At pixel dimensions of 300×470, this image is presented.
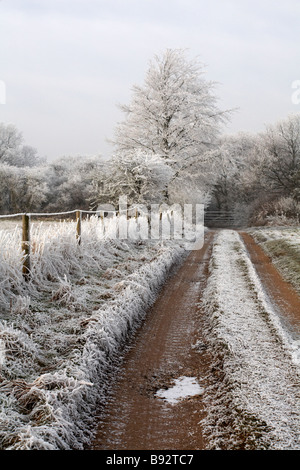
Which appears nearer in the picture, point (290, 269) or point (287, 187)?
point (290, 269)

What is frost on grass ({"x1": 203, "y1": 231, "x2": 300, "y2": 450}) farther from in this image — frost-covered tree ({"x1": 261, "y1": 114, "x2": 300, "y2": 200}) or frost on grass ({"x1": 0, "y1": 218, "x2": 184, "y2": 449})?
frost-covered tree ({"x1": 261, "y1": 114, "x2": 300, "y2": 200})

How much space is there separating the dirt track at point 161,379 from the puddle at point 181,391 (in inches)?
2.5

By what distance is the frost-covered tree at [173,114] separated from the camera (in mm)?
23297

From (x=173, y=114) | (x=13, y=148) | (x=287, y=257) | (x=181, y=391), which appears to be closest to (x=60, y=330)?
(x=181, y=391)

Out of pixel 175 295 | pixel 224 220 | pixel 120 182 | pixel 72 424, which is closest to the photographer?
pixel 72 424

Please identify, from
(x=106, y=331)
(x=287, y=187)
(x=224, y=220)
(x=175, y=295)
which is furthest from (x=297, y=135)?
(x=106, y=331)

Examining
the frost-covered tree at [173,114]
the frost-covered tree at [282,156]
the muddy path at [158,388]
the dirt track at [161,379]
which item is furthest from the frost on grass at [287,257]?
the frost-covered tree at [282,156]

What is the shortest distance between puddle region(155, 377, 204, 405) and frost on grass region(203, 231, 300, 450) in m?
0.16

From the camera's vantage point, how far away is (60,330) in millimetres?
4965

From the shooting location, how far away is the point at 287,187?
36031 mm

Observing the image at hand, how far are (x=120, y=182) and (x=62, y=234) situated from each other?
966 centimetres

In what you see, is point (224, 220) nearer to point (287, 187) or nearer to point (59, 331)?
point (287, 187)

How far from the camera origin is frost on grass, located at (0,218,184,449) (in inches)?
123

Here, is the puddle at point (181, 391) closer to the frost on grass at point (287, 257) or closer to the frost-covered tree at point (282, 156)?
the frost on grass at point (287, 257)
